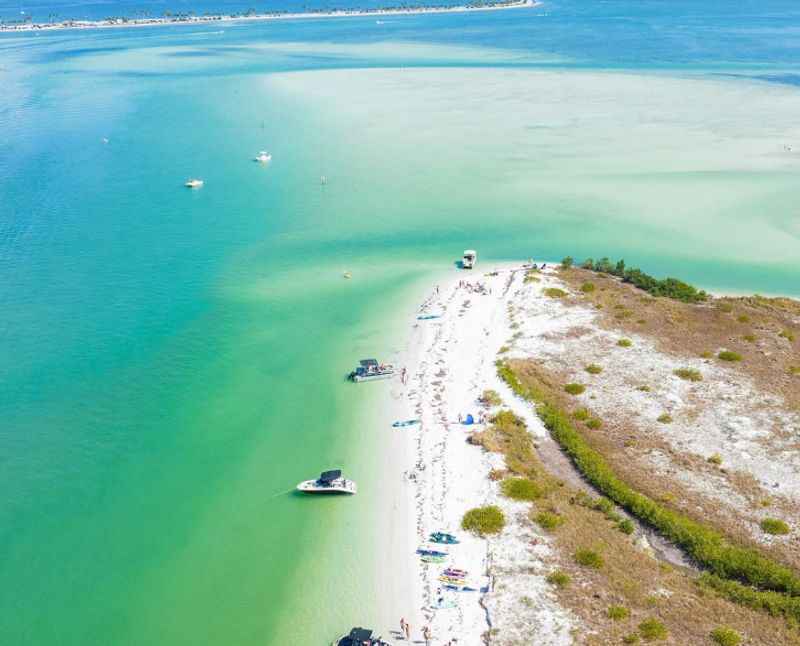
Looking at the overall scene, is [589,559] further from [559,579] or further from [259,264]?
[259,264]

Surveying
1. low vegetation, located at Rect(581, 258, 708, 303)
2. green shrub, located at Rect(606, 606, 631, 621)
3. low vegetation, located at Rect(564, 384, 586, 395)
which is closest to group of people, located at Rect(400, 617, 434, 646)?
green shrub, located at Rect(606, 606, 631, 621)

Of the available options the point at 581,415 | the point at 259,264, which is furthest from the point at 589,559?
the point at 259,264

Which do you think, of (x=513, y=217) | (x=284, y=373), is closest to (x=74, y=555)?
(x=284, y=373)

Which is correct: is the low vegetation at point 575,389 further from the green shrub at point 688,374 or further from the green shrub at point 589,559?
the green shrub at point 589,559

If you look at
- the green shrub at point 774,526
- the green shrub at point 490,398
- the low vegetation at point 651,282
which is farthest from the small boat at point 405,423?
the low vegetation at point 651,282

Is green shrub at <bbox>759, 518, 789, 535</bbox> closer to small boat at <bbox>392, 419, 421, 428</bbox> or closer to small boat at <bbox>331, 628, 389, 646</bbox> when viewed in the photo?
small boat at <bbox>331, 628, 389, 646</bbox>
